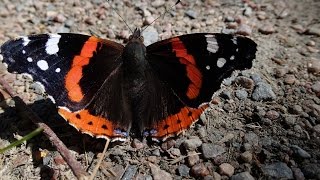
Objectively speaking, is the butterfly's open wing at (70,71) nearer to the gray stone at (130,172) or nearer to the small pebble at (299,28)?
the gray stone at (130,172)

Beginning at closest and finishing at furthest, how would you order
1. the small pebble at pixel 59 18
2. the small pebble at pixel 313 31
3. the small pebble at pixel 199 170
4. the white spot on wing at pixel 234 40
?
1. the small pebble at pixel 199 170
2. the white spot on wing at pixel 234 40
3. the small pebble at pixel 313 31
4. the small pebble at pixel 59 18

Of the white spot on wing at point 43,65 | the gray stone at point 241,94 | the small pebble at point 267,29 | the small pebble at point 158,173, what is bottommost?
the small pebble at point 158,173

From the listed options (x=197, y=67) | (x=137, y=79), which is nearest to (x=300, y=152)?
(x=197, y=67)

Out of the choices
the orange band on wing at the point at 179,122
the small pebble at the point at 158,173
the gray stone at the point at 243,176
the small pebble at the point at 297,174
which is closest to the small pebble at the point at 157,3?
the orange band on wing at the point at 179,122

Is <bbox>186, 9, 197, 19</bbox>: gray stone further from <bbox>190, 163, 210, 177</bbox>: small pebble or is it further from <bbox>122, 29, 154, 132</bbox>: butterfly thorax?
<bbox>190, 163, 210, 177</bbox>: small pebble

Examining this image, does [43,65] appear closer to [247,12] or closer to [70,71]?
[70,71]

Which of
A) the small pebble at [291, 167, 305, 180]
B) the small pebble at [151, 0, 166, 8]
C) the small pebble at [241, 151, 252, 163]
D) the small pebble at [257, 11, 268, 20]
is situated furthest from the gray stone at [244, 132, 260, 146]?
the small pebble at [151, 0, 166, 8]
